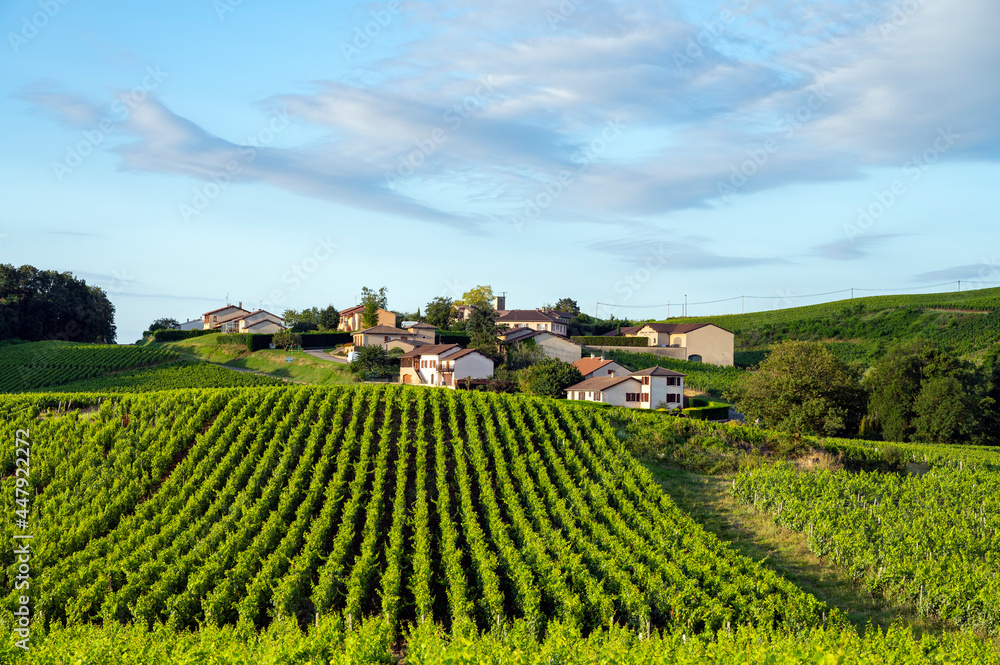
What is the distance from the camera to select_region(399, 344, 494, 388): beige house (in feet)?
203

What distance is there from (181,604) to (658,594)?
35.7ft

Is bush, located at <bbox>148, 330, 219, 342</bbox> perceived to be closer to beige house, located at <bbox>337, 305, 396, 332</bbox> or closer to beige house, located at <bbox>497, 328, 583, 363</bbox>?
beige house, located at <bbox>337, 305, 396, 332</bbox>

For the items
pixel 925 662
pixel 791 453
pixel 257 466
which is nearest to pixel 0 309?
pixel 257 466

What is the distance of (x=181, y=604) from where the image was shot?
1597cm

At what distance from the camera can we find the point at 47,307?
85.8 meters

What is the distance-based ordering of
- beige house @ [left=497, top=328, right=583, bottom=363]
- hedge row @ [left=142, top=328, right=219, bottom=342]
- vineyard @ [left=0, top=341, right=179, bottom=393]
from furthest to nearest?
1. hedge row @ [left=142, top=328, right=219, bottom=342]
2. beige house @ [left=497, top=328, right=583, bottom=363]
3. vineyard @ [left=0, top=341, right=179, bottom=393]

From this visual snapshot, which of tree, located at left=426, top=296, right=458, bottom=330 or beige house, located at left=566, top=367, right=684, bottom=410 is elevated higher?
tree, located at left=426, top=296, right=458, bottom=330

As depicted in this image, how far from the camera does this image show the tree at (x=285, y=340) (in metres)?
77.8

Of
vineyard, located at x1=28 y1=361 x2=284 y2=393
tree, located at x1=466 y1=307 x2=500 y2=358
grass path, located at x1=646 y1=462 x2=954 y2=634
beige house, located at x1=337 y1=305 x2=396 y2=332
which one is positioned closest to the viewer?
grass path, located at x1=646 y1=462 x2=954 y2=634

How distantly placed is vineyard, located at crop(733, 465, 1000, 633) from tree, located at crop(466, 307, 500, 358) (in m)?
43.7

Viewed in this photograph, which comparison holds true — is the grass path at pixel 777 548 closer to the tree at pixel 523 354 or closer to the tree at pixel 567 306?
the tree at pixel 523 354

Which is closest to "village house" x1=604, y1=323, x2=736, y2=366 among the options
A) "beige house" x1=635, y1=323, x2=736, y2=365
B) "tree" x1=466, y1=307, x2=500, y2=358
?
"beige house" x1=635, y1=323, x2=736, y2=365

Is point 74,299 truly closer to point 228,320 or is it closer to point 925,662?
point 228,320

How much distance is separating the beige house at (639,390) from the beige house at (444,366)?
10.7 meters
